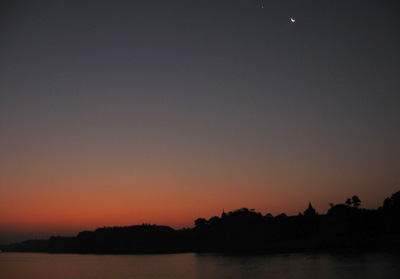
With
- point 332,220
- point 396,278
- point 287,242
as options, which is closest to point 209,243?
point 287,242

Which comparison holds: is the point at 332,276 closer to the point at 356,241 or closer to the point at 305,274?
the point at 305,274

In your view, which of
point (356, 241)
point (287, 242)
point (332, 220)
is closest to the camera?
point (356, 241)

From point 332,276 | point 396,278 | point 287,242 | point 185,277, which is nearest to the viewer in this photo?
point 396,278

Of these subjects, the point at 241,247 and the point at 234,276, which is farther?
the point at 241,247

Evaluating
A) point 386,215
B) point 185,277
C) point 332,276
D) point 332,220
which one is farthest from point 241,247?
point 332,276

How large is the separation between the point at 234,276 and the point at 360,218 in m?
74.2

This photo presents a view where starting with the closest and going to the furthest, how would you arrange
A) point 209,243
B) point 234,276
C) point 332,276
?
point 332,276
point 234,276
point 209,243

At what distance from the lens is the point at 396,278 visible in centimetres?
4953

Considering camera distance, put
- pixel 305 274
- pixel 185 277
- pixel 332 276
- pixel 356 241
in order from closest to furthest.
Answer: pixel 332 276 → pixel 305 274 → pixel 185 277 → pixel 356 241

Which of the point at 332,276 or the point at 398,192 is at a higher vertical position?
the point at 398,192

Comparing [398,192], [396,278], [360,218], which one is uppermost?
[398,192]

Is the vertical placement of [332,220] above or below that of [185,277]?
above

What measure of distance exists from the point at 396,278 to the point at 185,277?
3794 centimetres

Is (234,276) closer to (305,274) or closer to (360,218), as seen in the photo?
(305,274)
